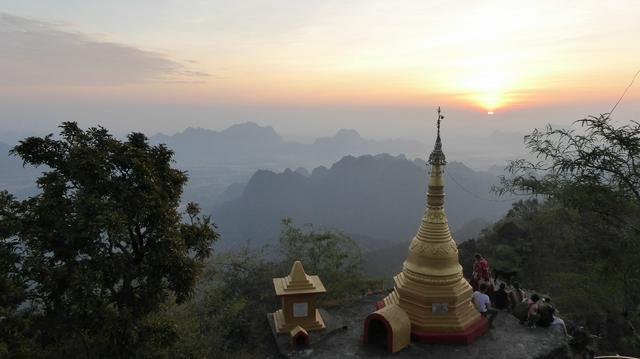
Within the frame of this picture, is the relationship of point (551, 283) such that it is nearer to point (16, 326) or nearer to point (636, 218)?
point (636, 218)

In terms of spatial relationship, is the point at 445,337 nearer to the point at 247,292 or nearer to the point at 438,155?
the point at 438,155

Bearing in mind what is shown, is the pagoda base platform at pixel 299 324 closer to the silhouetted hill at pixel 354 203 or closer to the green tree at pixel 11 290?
the green tree at pixel 11 290

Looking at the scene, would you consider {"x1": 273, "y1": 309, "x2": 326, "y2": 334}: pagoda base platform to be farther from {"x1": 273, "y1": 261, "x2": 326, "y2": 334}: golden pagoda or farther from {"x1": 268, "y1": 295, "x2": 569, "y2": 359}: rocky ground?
{"x1": 268, "y1": 295, "x2": 569, "y2": 359}: rocky ground

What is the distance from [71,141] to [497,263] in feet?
87.2

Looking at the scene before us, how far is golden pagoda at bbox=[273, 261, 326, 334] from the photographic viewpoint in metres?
16.5

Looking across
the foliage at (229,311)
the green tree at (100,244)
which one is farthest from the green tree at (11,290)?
the foliage at (229,311)

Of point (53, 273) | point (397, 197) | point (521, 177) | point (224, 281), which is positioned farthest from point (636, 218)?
point (397, 197)

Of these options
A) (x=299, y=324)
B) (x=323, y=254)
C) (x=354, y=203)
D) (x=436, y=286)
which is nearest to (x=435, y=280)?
(x=436, y=286)

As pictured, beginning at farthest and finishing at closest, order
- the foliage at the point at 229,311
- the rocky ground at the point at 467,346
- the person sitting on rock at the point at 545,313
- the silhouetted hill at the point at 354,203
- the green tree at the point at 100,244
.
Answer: the silhouetted hill at the point at 354,203 → the person sitting on rock at the point at 545,313 → the rocky ground at the point at 467,346 → the foliage at the point at 229,311 → the green tree at the point at 100,244

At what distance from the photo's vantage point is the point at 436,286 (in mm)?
15609

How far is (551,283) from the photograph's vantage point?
82.9 ft

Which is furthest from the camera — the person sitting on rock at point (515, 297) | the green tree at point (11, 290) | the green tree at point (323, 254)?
the green tree at point (323, 254)

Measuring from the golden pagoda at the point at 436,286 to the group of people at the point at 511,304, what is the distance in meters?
0.63

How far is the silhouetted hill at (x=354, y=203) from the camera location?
503 feet
